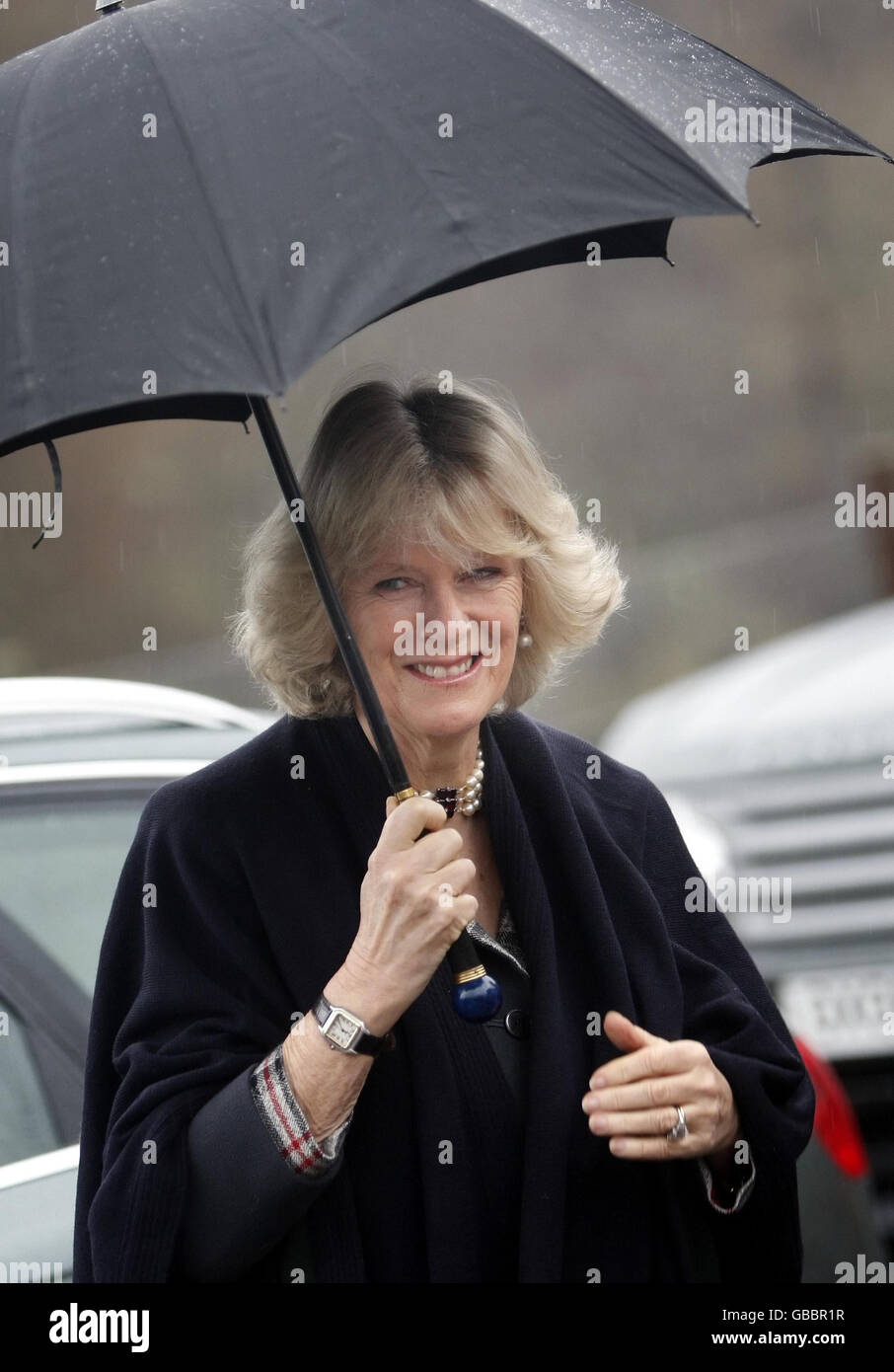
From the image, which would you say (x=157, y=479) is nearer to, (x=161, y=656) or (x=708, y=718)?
(x=161, y=656)

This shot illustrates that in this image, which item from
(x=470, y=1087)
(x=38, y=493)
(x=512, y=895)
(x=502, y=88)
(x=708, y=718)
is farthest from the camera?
(x=38, y=493)

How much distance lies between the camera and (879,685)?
547cm

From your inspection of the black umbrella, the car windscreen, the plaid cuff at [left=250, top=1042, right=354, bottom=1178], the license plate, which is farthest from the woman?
the license plate

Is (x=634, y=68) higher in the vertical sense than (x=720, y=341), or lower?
lower

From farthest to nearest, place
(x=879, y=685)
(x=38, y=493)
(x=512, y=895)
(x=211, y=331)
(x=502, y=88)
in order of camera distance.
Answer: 1. (x=38, y=493)
2. (x=879, y=685)
3. (x=512, y=895)
4. (x=502, y=88)
5. (x=211, y=331)

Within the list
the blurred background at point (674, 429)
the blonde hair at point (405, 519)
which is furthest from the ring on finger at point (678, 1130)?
the blurred background at point (674, 429)

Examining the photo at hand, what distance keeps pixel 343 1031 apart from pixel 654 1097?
0.44 m

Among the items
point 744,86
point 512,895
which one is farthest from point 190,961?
point 744,86

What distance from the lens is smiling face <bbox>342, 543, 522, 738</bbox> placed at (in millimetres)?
2289

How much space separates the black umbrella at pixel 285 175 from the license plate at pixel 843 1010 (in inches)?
120

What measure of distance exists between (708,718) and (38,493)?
27.7 ft

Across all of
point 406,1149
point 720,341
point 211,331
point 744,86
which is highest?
point 720,341

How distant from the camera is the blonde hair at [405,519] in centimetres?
232

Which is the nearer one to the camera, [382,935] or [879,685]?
[382,935]
